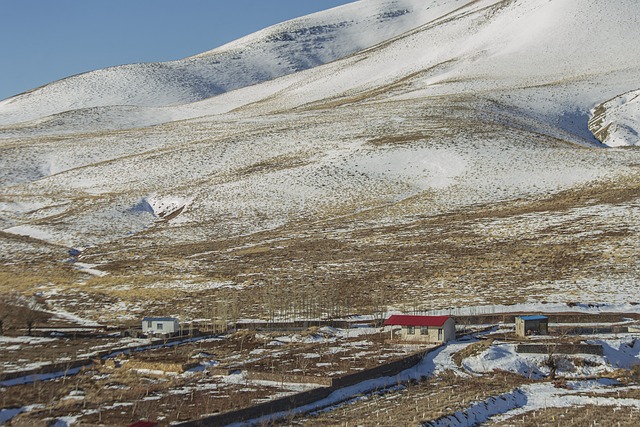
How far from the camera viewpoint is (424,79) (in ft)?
400

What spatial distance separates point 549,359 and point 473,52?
10947 cm

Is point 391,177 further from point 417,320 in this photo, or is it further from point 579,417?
point 579,417

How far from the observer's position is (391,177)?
69688 mm

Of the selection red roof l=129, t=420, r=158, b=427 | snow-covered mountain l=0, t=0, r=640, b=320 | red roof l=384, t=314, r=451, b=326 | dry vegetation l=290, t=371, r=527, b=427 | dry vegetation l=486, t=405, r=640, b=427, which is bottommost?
dry vegetation l=486, t=405, r=640, b=427

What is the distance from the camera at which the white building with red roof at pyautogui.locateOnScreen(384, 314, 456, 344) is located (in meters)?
30.5

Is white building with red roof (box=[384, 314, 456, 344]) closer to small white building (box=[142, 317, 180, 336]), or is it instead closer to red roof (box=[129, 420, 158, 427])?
small white building (box=[142, 317, 180, 336])

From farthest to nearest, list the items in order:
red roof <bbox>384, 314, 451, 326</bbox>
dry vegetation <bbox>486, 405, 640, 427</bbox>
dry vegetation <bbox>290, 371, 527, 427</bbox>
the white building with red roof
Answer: red roof <bbox>384, 314, 451, 326</bbox>, the white building with red roof, dry vegetation <bbox>486, 405, 640, 427</bbox>, dry vegetation <bbox>290, 371, 527, 427</bbox>

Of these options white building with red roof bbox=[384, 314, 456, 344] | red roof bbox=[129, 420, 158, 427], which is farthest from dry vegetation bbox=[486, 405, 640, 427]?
white building with red roof bbox=[384, 314, 456, 344]

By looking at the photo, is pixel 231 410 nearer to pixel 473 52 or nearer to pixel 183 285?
pixel 183 285

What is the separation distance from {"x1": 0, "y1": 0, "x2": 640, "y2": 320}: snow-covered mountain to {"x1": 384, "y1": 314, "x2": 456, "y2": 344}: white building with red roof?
8363 millimetres

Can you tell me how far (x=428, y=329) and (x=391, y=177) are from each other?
39542 mm

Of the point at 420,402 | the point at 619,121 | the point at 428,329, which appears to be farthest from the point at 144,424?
the point at 619,121

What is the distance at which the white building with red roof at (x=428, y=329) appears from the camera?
30516mm

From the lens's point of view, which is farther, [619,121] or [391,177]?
[619,121]
